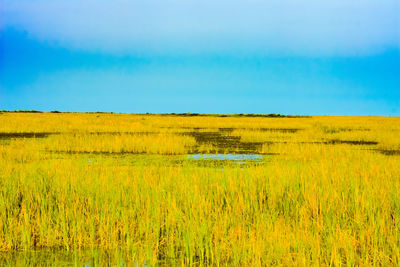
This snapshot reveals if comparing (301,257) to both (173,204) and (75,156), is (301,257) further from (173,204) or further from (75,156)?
(75,156)

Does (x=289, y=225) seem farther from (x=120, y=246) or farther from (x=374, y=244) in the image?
(x=120, y=246)

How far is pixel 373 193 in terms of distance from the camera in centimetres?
602

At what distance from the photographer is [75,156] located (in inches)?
482

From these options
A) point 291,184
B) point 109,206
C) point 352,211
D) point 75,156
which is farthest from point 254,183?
point 75,156

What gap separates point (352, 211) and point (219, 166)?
5044 millimetres

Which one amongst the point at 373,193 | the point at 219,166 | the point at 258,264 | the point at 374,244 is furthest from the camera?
the point at 219,166

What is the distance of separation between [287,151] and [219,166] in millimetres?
4401

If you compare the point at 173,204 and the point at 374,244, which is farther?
the point at 173,204

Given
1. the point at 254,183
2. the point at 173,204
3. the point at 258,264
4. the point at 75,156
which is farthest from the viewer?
the point at 75,156

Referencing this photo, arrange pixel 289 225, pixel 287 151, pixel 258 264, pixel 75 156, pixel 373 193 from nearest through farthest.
→ pixel 258 264 < pixel 289 225 < pixel 373 193 < pixel 75 156 < pixel 287 151

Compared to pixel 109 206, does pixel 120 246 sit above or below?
below

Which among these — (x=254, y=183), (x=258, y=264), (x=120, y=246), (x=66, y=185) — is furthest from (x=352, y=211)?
(x=66, y=185)

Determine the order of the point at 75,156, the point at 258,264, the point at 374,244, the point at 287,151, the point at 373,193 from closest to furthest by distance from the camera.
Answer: the point at 258,264 → the point at 374,244 → the point at 373,193 → the point at 75,156 → the point at 287,151

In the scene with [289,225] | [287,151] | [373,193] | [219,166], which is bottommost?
[289,225]
